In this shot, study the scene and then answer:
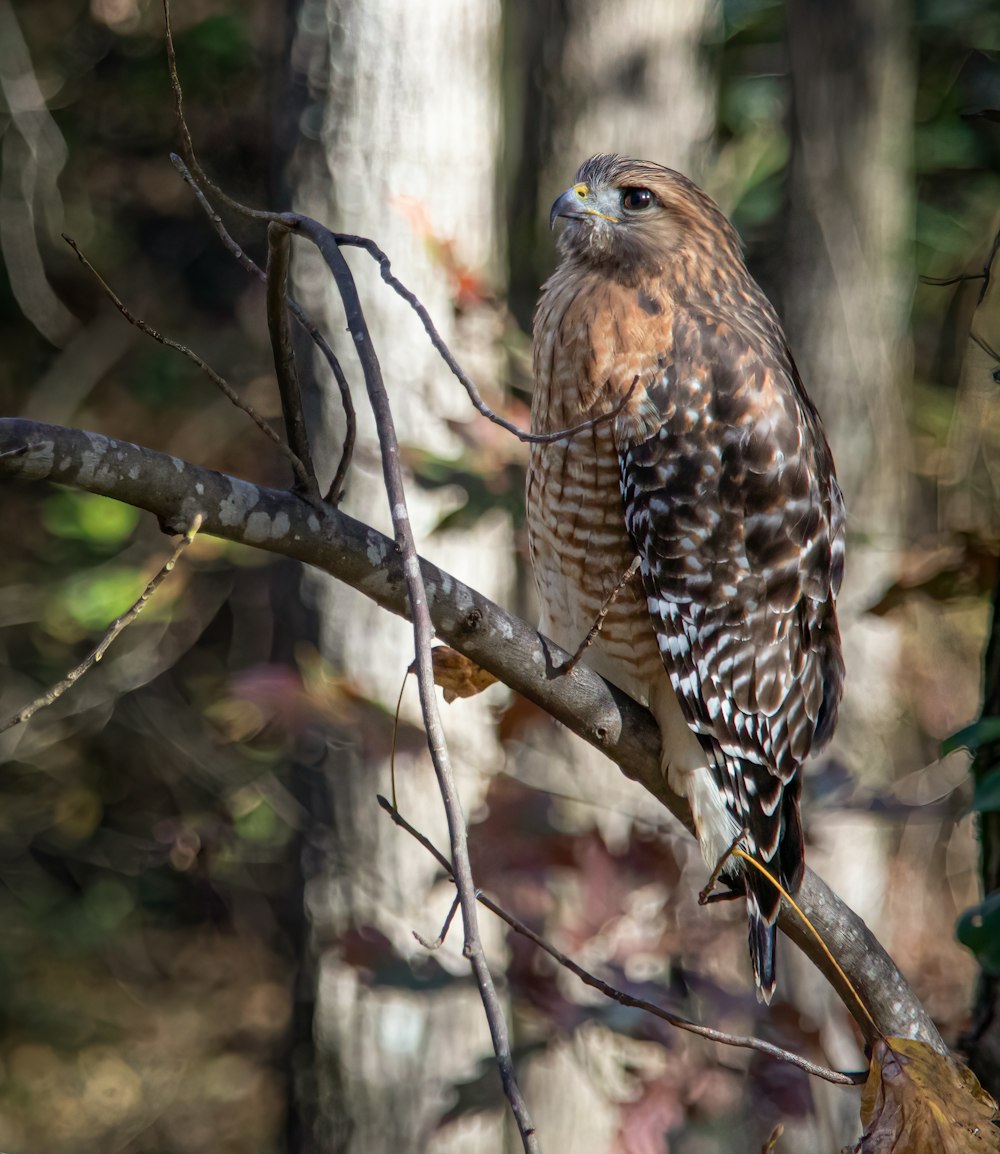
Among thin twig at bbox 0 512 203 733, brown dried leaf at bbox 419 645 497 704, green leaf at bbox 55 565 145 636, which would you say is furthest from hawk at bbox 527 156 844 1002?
green leaf at bbox 55 565 145 636

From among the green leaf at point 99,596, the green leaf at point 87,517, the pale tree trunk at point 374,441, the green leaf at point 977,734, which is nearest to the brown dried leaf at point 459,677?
the green leaf at point 977,734

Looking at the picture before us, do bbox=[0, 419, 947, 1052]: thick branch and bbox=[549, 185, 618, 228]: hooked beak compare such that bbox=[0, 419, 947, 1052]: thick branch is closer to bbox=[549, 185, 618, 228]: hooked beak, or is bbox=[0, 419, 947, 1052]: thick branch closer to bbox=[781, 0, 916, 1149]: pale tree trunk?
bbox=[549, 185, 618, 228]: hooked beak

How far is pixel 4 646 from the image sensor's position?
8.29 metres

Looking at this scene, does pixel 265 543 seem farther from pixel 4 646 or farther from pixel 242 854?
pixel 4 646

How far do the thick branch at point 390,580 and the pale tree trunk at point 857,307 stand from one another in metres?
2.72

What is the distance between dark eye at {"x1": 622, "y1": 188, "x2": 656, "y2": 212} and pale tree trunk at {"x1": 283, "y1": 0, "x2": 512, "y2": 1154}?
177 centimetres

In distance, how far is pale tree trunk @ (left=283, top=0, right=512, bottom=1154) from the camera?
5094 millimetres

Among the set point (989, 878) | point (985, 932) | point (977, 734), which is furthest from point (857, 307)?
point (985, 932)

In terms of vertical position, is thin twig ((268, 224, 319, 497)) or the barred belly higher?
the barred belly

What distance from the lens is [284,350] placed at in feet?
6.13

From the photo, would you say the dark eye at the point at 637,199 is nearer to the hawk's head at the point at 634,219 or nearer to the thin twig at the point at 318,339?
the hawk's head at the point at 634,219

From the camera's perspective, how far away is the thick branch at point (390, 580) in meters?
1.65

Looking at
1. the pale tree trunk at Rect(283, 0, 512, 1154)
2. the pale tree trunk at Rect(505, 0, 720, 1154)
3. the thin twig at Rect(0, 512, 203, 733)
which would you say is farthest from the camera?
the pale tree trunk at Rect(505, 0, 720, 1154)

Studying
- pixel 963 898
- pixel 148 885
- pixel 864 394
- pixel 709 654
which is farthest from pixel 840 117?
pixel 148 885
